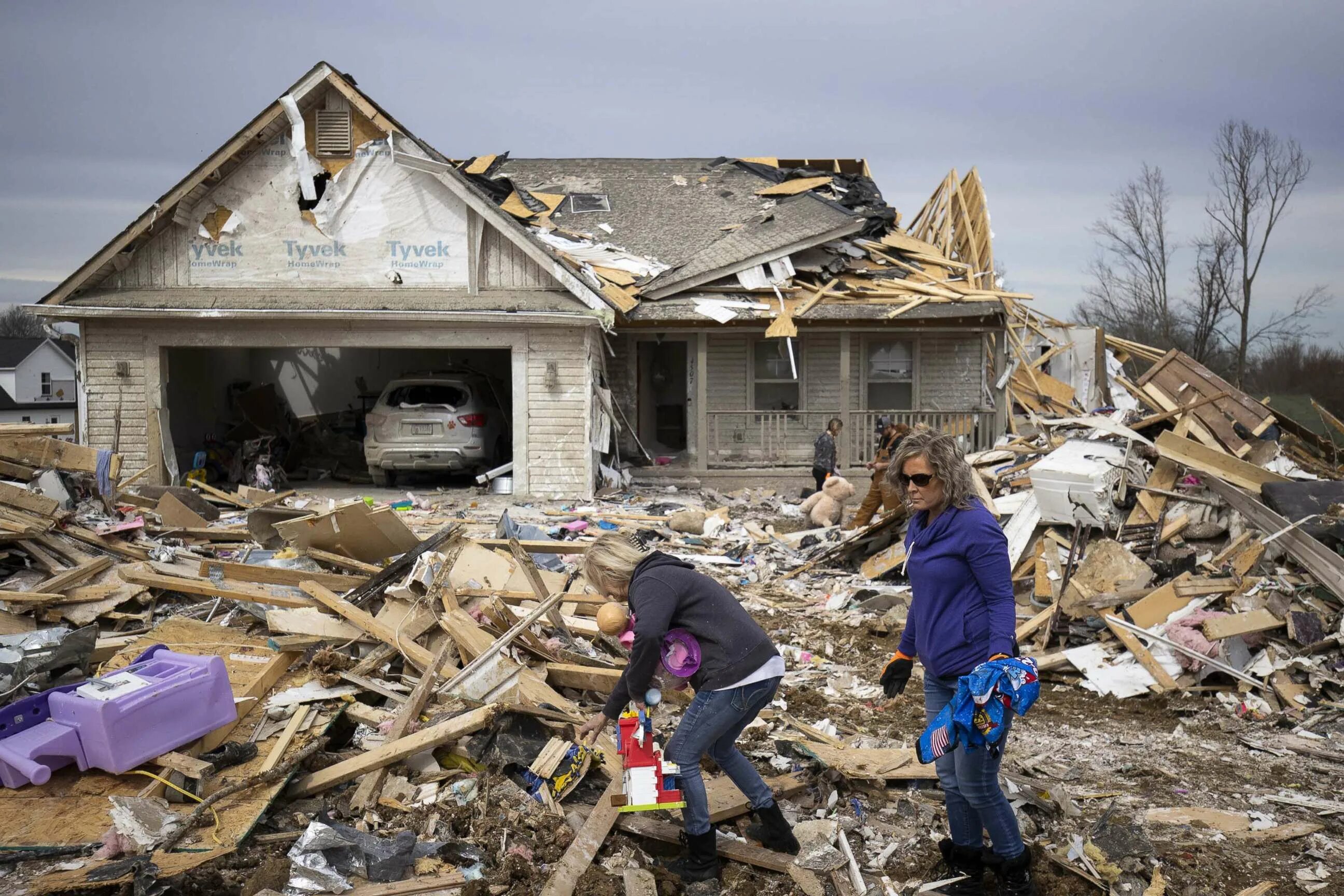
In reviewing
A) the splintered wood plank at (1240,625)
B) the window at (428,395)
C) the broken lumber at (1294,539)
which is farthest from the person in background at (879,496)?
the window at (428,395)

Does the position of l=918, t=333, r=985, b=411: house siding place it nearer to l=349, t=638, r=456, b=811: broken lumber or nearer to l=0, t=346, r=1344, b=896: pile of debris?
l=0, t=346, r=1344, b=896: pile of debris

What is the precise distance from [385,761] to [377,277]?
11412 mm

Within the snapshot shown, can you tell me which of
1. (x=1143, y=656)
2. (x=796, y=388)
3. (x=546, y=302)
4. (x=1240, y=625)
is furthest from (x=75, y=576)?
(x=796, y=388)

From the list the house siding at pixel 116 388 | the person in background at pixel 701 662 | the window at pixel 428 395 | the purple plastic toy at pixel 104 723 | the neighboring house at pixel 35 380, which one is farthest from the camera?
the neighboring house at pixel 35 380

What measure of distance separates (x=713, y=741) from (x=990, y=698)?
3.82 feet

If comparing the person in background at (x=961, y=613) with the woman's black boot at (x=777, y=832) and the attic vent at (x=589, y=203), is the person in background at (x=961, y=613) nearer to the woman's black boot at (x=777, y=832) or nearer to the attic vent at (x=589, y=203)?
the woman's black boot at (x=777, y=832)

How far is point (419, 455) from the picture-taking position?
15.6 metres

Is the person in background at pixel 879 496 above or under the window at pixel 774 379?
under

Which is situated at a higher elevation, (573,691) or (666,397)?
(666,397)

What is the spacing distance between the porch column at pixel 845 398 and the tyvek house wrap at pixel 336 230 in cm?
666

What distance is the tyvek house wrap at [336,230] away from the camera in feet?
49.0

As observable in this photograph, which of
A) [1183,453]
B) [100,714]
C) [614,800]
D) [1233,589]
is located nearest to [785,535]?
[1183,453]

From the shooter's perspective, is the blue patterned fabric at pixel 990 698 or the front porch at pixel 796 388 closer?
the blue patterned fabric at pixel 990 698

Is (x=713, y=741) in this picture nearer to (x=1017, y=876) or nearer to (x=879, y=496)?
(x=1017, y=876)
